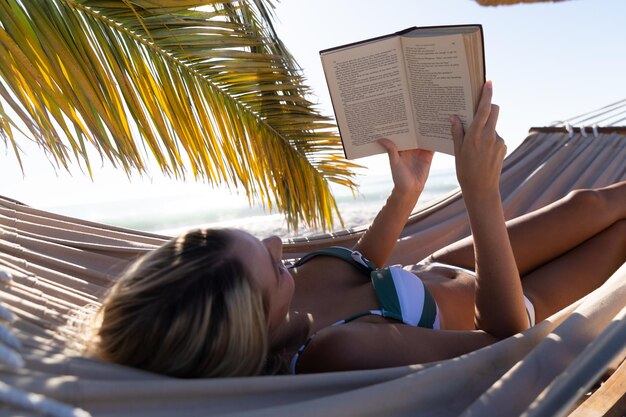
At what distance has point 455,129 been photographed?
1367mm

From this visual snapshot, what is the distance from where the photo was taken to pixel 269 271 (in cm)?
122

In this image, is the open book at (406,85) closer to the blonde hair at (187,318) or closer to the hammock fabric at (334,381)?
the hammock fabric at (334,381)

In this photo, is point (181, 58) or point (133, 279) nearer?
point (133, 279)

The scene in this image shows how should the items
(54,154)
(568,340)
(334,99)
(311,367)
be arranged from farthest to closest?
(54,154) → (334,99) → (311,367) → (568,340)

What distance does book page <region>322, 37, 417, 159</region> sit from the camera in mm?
1523

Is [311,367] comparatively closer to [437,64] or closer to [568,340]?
[568,340]

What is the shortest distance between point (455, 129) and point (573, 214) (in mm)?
746

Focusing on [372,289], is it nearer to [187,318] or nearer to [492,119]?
[492,119]

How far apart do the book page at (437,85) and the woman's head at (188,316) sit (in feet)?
1.95

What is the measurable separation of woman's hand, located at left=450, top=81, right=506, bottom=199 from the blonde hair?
0.49 m

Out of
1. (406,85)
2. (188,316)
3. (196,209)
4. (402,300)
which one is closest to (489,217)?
(402,300)

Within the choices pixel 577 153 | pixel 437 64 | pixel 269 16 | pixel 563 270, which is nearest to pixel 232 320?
pixel 437 64

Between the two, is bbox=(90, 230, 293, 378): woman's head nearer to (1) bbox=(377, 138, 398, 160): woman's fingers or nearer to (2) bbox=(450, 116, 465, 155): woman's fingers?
(2) bbox=(450, 116, 465, 155): woman's fingers

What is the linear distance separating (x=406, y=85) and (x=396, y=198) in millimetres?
351
